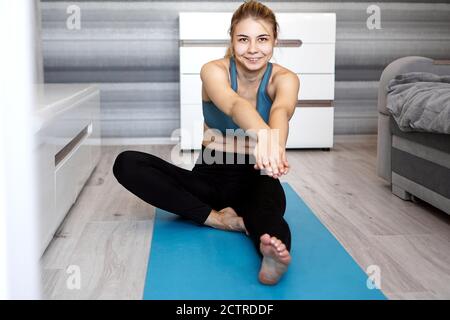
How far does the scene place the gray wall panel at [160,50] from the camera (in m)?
3.76

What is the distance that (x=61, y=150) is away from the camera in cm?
211

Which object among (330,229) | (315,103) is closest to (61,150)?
(330,229)

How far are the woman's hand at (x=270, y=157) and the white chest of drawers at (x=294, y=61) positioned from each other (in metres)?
2.15

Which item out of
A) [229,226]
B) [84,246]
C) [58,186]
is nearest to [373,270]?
[229,226]

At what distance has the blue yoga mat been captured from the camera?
4.54 ft

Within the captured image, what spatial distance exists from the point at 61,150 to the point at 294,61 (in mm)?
1904

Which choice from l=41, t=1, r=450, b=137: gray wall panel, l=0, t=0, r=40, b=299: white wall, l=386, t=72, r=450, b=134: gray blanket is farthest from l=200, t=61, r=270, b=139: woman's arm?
l=41, t=1, r=450, b=137: gray wall panel

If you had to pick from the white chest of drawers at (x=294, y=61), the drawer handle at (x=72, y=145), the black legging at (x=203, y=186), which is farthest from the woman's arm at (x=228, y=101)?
the white chest of drawers at (x=294, y=61)

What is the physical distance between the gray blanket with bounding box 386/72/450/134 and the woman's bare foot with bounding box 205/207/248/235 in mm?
765

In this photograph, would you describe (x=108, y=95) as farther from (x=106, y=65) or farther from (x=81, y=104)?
(x=81, y=104)

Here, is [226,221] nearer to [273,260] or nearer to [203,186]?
[203,186]

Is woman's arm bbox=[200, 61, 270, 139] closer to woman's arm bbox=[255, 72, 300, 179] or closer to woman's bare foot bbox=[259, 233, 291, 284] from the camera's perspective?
woman's arm bbox=[255, 72, 300, 179]

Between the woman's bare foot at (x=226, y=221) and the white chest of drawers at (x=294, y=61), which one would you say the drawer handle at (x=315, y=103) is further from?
the woman's bare foot at (x=226, y=221)
